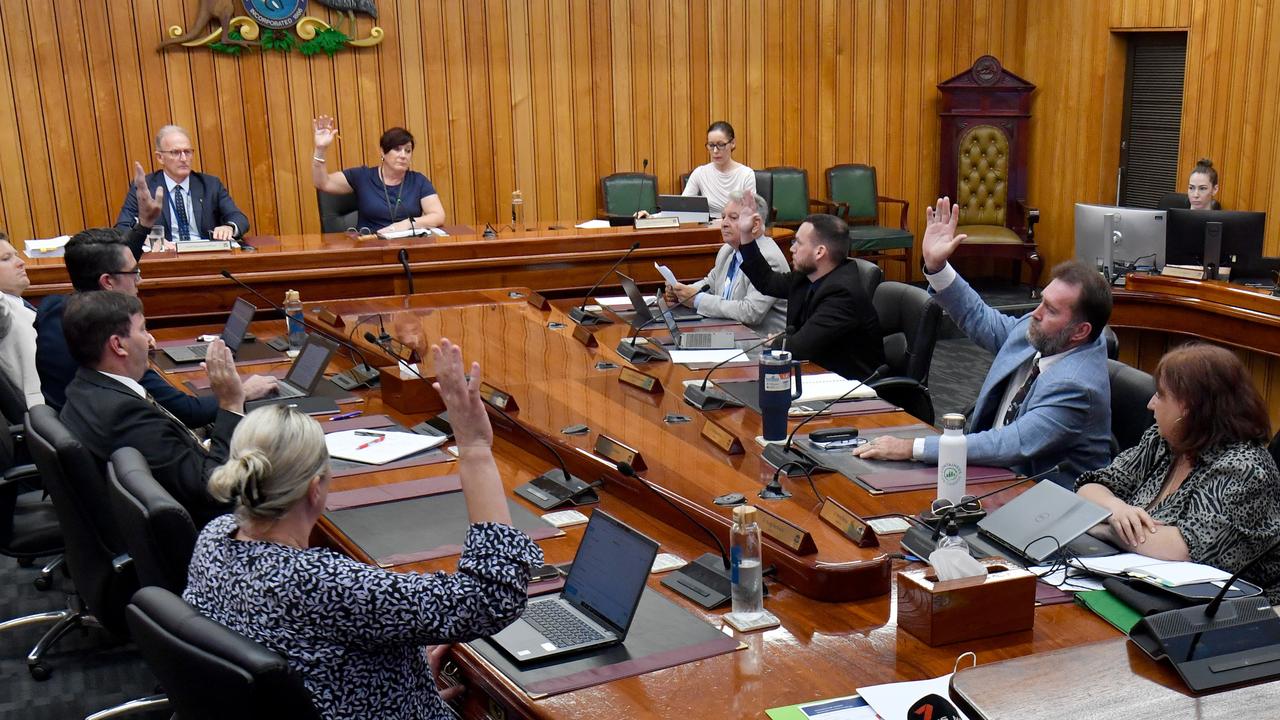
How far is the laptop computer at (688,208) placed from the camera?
6.66 meters

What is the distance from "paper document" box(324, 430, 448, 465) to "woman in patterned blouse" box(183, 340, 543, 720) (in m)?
1.23

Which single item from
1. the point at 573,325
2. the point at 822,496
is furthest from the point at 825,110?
the point at 822,496

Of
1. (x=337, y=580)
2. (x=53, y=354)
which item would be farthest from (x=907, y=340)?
(x=337, y=580)

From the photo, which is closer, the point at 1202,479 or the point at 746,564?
the point at 746,564

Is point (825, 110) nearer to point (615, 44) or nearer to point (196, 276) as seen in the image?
point (615, 44)

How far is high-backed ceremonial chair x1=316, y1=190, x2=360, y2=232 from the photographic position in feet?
22.8

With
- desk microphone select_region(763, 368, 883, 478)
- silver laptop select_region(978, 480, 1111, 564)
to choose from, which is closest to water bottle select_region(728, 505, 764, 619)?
silver laptop select_region(978, 480, 1111, 564)

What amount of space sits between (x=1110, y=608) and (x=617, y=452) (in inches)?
47.1

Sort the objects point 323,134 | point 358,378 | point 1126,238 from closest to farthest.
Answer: point 358,378 < point 1126,238 < point 323,134

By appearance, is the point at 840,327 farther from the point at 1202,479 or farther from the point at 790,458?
Result: the point at 1202,479

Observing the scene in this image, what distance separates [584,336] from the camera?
4.52 m

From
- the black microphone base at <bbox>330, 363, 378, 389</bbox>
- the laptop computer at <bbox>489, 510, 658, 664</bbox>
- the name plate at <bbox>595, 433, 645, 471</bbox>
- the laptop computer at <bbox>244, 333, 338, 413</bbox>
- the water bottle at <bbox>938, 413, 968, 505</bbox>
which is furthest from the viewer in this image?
the black microphone base at <bbox>330, 363, 378, 389</bbox>

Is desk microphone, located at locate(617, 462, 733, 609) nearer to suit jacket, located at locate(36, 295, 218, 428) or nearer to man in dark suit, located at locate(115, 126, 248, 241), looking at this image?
suit jacket, located at locate(36, 295, 218, 428)

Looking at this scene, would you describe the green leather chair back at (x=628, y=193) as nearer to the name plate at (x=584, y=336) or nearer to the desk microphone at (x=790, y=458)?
the name plate at (x=584, y=336)
